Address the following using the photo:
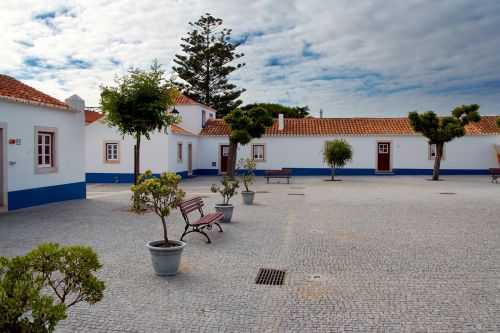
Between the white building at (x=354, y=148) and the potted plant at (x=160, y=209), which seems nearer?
the potted plant at (x=160, y=209)

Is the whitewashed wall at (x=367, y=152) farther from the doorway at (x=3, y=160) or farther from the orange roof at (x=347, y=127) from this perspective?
the doorway at (x=3, y=160)

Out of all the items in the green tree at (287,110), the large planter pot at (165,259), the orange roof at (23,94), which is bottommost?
the large planter pot at (165,259)

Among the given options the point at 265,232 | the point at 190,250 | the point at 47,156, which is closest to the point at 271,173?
the point at 47,156

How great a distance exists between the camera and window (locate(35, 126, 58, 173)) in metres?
13.3

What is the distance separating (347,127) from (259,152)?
268 inches

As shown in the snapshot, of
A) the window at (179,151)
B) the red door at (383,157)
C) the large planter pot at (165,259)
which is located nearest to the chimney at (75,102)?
the large planter pot at (165,259)

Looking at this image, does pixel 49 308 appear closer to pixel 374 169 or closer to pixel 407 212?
pixel 407 212

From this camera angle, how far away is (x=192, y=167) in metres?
30.1

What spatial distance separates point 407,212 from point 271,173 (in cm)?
1304

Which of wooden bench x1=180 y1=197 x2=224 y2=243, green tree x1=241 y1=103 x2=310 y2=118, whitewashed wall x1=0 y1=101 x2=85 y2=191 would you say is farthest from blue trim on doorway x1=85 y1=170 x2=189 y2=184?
green tree x1=241 y1=103 x2=310 y2=118

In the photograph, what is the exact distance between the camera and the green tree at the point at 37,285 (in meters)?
2.80

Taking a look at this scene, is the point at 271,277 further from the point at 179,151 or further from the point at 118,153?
the point at 179,151

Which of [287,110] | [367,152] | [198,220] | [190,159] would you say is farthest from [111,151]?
[287,110]

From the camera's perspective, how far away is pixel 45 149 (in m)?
13.9
